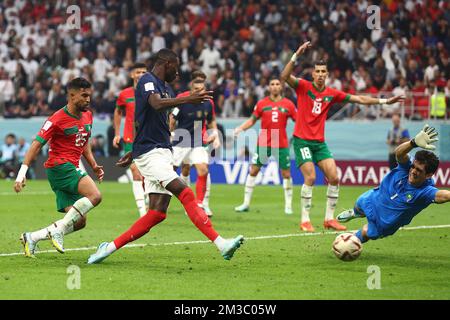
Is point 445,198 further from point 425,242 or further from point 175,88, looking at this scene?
point 175,88

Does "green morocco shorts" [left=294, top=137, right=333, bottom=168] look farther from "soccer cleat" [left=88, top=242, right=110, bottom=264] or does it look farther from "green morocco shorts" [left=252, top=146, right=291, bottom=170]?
"soccer cleat" [left=88, top=242, right=110, bottom=264]

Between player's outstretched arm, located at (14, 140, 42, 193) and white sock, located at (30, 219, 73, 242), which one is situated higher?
player's outstretched arm, located at (14, 140, 42, 193)

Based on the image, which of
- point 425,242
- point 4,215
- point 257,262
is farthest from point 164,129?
point 4,215

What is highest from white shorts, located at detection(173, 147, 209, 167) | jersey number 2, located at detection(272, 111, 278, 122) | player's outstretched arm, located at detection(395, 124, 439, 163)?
player's outstretched arm, located at detection(395, 124, 439, 163)

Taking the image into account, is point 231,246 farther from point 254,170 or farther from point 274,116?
point 274,116

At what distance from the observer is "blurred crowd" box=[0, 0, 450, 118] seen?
28312 mm

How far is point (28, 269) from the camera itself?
10414mm

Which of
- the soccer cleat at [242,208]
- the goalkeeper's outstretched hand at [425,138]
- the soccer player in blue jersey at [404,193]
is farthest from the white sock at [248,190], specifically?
the goalkeeper's outstretched hand at [425,138]

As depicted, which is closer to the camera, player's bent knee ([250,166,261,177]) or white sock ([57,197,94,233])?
white sock ([57,197,94,233])

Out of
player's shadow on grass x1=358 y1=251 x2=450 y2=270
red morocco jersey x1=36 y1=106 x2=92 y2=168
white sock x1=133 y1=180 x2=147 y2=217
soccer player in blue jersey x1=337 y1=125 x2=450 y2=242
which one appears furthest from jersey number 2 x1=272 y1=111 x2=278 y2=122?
red morocco jersey x1=36 y1=106 x2=92 y2=168

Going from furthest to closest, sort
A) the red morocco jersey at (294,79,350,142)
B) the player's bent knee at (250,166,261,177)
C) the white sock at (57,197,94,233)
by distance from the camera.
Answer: the player's bent knee at (250,166,261,177) → the red morocco jersey at (294,79,350,142) → the white sock at (57,197,94,233)

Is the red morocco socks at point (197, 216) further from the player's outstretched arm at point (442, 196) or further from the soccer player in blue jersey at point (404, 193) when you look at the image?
the player's outstretched arm at point (442, 196)

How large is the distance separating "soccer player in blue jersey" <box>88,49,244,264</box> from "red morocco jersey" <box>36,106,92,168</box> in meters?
1.04

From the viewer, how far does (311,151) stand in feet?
49.8
